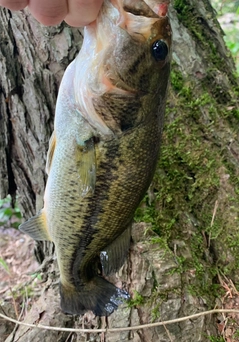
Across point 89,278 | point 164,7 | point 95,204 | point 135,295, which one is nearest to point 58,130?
point 95,204

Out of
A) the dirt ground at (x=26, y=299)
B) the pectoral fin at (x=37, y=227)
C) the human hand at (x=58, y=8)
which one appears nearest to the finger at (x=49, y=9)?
the human hand at (x=58, y=8)

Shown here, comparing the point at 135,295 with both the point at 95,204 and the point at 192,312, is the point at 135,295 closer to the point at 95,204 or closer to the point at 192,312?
the point at 192,312

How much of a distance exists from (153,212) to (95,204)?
63cm

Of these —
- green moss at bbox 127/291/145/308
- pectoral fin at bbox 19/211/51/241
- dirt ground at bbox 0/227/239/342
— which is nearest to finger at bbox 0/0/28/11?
pectoral fin at bbox 19/211/51/241

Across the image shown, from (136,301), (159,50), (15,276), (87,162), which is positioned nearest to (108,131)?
(87,162)

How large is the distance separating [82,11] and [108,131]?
454mm

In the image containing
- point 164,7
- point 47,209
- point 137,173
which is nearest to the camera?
point 164,7

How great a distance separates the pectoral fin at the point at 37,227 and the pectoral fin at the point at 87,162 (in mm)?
367

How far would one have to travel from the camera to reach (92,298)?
185 cm

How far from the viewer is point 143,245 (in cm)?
202

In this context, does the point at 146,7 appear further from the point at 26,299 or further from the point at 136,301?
the point at 26,299

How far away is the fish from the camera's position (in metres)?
1.35

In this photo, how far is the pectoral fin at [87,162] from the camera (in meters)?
1.49

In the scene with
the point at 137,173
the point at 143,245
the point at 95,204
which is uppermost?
the point at 137,173
